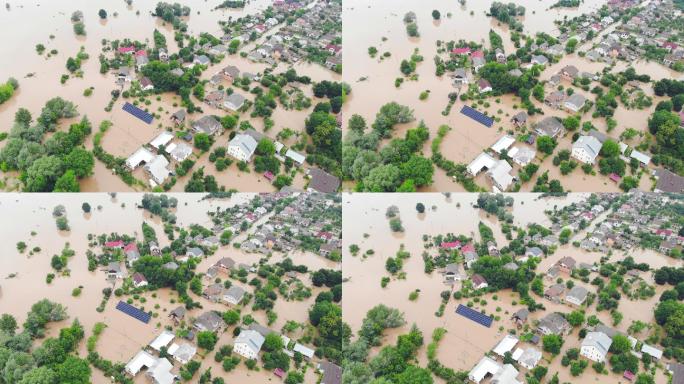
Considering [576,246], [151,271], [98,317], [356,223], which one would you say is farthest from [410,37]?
[98,317]

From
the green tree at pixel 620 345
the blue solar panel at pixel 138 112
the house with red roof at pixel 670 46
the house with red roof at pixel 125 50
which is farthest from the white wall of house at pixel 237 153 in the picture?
the house with red roof at pixel 670 46

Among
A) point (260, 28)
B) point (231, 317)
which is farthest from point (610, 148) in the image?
point (260, 28)

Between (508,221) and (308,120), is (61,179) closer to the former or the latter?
(308,120)

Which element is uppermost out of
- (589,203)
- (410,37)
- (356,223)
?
(410,37)

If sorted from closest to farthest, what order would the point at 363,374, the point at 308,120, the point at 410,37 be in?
the point at 363,374 < the point at 308,120 < the point at 410,37

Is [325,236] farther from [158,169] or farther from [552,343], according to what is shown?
[552,343]

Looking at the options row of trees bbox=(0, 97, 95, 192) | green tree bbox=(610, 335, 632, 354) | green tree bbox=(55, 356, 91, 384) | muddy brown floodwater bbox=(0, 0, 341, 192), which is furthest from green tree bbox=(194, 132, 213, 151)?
green tree bbox=(610, 335, 632, 354)
